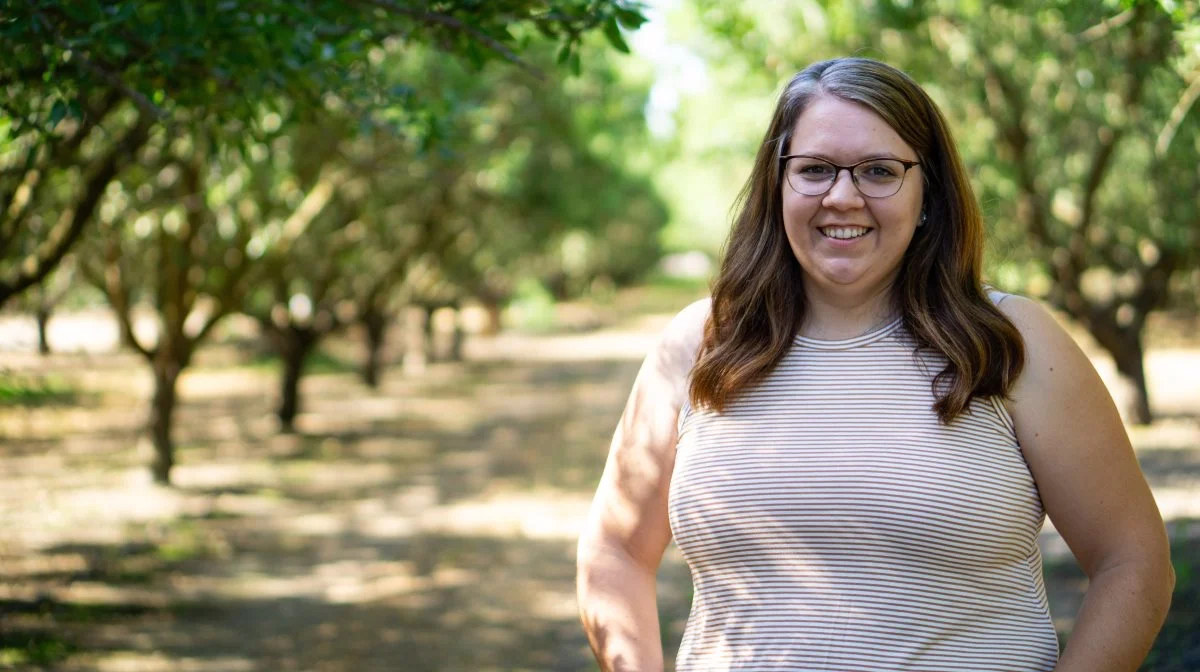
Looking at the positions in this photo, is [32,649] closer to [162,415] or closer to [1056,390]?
[162,415]

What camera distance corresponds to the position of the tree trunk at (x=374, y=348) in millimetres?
28609

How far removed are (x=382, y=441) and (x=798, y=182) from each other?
18.9 metres

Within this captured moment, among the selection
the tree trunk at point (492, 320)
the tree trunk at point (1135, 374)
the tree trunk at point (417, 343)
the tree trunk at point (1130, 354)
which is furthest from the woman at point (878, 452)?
the tree trunk at point (492, 320)

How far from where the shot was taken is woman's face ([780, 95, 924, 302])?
92.9 inches

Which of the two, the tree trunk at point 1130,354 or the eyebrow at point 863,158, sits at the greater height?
the eyebrow at point 863,158

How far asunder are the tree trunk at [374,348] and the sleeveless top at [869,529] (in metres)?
26.4

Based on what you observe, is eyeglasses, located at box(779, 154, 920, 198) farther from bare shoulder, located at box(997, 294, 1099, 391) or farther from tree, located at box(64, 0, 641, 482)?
tree, located at box(64, 0, 641, 482)

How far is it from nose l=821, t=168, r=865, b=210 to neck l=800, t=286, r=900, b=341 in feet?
0.57

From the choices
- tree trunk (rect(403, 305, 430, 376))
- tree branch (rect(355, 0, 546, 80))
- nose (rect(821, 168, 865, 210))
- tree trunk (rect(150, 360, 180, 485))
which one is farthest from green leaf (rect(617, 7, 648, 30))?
tree trunk (rect(403, 305, 430, 376))

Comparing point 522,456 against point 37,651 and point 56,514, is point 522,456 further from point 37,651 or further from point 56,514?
point 37,651

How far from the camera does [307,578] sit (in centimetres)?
1124

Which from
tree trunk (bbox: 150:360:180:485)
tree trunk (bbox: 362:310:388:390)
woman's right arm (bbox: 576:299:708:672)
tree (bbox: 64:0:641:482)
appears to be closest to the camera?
woman's right arm (bbox: 576:299:708:672)

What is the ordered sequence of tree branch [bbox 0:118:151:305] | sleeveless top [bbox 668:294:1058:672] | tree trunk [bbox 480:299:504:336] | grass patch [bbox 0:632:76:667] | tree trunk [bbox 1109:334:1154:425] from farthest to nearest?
tree trunk [bbox 480:299:504:336]
tree trunk [bbox 1109:334:1154:425]
tree branch [bbox 0:118:151:305]
grass patch [bbox 0:632:76:667]
sleeveless top [bbox 668:294:1058:672]

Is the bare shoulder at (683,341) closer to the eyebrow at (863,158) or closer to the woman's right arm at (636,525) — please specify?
the woman's right arm at (636,525)
